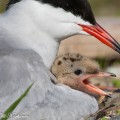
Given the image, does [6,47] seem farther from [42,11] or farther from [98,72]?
[98,72]

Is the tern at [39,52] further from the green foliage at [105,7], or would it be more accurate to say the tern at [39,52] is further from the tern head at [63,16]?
the green foliage at [105,7]

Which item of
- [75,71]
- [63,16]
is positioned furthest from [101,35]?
[63,16]

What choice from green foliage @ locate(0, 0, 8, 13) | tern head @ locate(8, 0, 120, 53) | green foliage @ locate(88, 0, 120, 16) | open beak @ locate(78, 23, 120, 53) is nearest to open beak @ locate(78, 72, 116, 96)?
open beak @ locate(78, 23, 120, 53)

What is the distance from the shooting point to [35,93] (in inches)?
250

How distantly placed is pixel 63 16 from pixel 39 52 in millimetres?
399

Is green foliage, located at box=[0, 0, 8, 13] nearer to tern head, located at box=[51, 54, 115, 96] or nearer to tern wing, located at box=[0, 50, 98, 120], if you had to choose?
tern head, located at box=[51, 54, 115, 96]

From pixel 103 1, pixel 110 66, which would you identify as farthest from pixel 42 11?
pixel 103 1

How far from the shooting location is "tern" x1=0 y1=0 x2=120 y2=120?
20.6ft

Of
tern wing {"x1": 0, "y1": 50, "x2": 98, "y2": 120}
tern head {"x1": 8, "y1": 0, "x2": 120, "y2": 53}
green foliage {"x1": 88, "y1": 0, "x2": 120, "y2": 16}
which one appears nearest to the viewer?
tern wing {"x1": 0, "y1": 50, "x2": 98, "y2": 120}

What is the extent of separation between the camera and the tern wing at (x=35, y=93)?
20.4 feet

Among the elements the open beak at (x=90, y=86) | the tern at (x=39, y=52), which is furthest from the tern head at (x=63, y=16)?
the open beak at (x=90, y=86)

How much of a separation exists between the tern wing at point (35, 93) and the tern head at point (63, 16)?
50 centimetres

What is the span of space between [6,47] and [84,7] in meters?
0.82

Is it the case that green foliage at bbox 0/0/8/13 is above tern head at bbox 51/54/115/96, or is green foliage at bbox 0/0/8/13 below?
above
